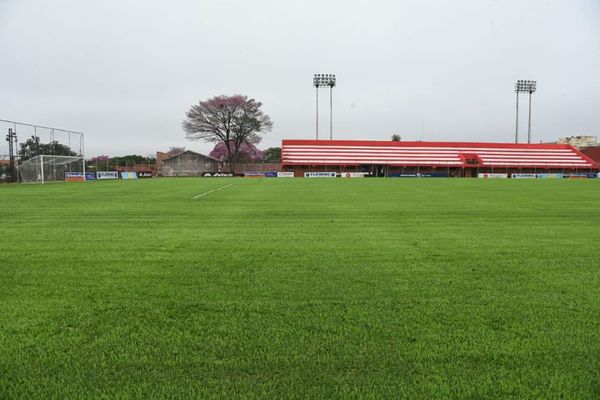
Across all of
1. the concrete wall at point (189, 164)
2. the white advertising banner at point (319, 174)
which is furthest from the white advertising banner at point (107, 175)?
the white advertising banner at point (319, 174)

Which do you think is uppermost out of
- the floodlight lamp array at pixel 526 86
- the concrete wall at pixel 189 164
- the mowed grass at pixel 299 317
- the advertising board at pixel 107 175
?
the floodlight lamp array at pixel 526 86

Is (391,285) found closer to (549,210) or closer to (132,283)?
(132,283)

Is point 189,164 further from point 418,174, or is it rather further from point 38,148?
point 38,148

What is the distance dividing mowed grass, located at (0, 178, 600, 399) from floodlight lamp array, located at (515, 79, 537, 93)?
7915cm

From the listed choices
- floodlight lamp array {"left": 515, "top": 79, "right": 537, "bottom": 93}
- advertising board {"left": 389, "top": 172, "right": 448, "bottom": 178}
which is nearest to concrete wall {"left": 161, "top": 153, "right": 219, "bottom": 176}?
advertising board {"left": 389, "top": 172, "right": 448, "bottom": 178}

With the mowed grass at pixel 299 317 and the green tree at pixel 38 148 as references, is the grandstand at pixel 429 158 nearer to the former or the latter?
the green tree at pixel 38 148

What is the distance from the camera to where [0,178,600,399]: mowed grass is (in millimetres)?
2594

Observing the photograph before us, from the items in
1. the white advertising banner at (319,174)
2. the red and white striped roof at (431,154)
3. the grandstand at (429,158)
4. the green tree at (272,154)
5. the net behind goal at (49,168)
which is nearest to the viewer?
the net behind goal at (49,168)

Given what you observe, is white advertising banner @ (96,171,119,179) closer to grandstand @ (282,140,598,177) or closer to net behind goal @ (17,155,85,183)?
net behind goal @ (17,155,85,183)

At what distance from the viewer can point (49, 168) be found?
35031 mm

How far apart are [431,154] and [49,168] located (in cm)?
5296

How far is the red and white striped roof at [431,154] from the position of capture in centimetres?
6506

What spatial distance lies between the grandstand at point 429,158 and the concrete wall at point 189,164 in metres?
13.2

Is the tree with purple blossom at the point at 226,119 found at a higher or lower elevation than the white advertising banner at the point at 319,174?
higher
